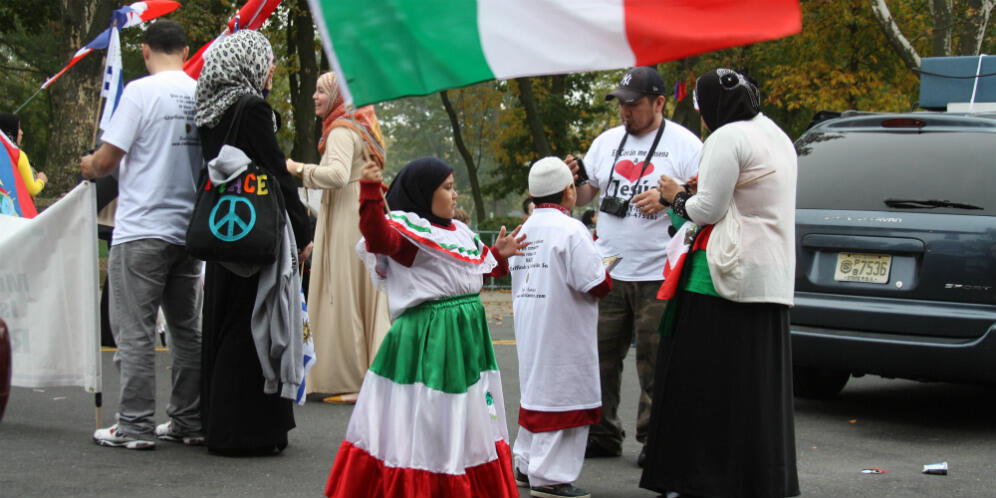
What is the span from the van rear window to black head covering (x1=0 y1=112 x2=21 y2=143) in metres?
5.97

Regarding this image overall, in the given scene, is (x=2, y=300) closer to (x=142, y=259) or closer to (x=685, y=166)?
(x=142, y=259)


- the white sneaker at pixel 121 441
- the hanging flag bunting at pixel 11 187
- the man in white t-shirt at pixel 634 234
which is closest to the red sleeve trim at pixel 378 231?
the man in white t-shirt at pixel 634 234

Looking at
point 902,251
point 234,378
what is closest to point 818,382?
point 902,251

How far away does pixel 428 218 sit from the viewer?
14.5ft

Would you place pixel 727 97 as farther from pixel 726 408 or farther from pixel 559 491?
pixel 559 491

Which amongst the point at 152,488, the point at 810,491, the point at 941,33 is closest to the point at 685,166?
the point at 810,491

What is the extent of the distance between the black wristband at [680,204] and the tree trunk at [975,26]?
43.5 feet

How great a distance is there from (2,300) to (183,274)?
96cm

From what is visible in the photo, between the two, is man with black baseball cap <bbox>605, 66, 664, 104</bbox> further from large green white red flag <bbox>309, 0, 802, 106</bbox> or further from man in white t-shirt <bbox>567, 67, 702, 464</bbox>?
large green white red flag <bbox>309, 0, 802, 106</bbox>

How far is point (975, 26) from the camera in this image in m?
16.5

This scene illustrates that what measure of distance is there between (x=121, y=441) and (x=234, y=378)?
26.4 inches

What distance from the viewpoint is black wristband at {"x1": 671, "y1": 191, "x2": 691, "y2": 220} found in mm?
4684

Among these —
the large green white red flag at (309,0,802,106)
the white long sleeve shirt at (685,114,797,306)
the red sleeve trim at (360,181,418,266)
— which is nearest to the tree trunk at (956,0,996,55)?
the white long sleeve shirt at (685,114,797,306)

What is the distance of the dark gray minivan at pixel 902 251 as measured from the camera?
20.4ft
